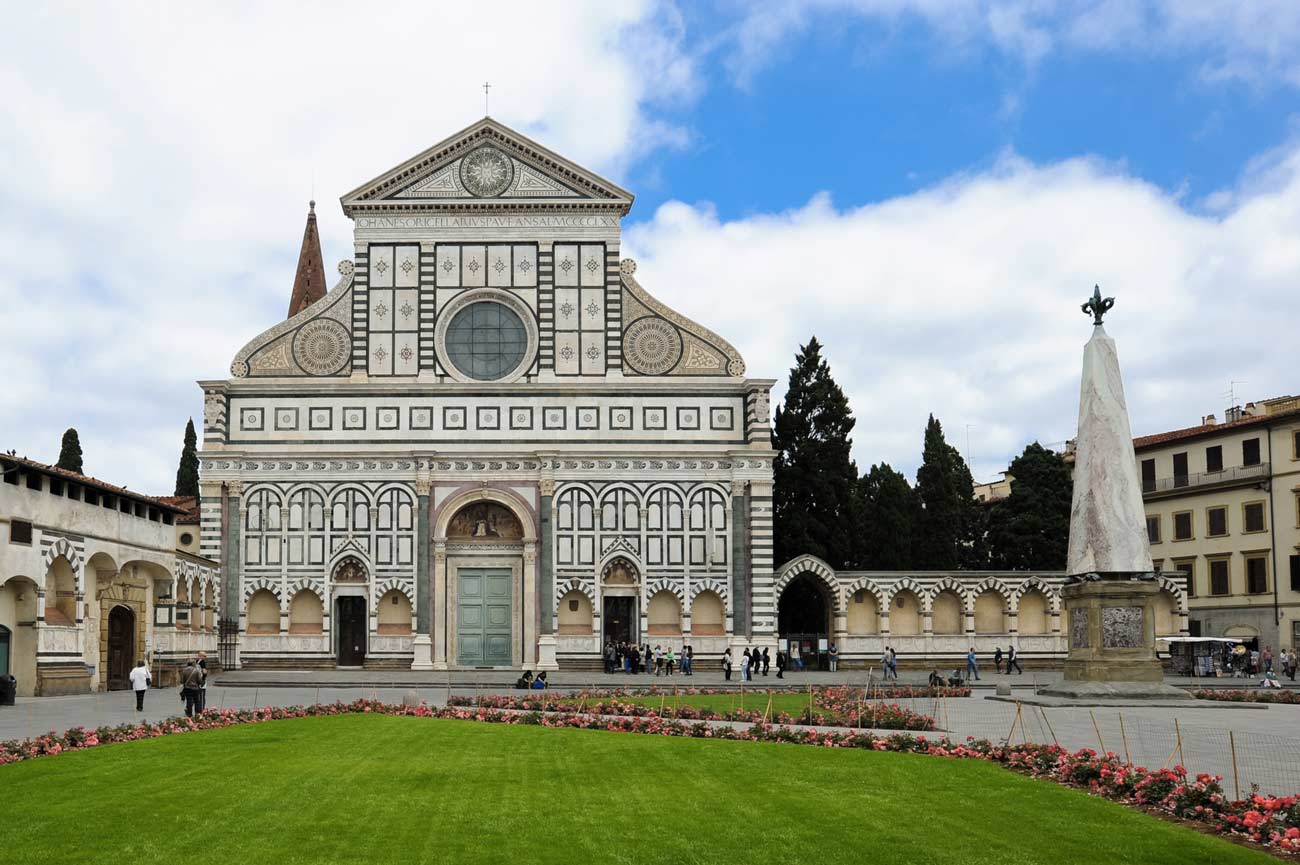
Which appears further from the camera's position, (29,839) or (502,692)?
(502,692)

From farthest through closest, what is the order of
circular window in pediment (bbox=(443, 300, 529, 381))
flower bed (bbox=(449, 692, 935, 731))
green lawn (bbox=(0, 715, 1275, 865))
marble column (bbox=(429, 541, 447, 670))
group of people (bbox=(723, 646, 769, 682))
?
circular window in pediment (bbox=(443, 300, 529, 381)) → marble column (bbox=(429, 541, 447, 670)) → group of people (bbox=(723, 646, 769, 682)) → flower bed (bbox=(449, 692, 935, 731)) → green lawn (bbox=(0, 715, 1275, 865))

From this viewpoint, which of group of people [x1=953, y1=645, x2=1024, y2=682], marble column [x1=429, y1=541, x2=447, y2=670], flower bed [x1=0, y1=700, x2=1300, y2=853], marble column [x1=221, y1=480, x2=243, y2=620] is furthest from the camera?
marble column [x1=429, y1=541, x2=447, y2=670]

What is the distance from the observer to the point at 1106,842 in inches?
532

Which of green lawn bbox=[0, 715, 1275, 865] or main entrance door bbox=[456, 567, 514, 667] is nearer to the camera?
green lawn bbox=[0, 715, 1275, 865]

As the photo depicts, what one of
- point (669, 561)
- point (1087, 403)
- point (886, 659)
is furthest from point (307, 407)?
point (1087, 403)

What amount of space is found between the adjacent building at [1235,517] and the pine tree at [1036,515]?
442 centimetres

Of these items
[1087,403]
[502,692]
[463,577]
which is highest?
[1087,403]

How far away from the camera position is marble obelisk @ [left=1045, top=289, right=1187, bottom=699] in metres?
29.5

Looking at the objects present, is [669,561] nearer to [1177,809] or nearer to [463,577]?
[463,577]

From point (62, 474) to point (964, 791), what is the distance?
96.0 feet

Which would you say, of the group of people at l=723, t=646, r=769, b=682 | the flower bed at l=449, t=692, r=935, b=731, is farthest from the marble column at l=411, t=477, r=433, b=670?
the flower bed at l=449, t=692, r=935, b=731

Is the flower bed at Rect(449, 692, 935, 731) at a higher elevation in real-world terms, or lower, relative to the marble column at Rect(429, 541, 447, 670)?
lower

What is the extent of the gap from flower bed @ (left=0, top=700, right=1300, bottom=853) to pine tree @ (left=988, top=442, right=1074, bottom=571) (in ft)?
135

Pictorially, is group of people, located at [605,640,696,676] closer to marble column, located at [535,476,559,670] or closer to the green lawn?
marble column, located at [535,476,559,670]
